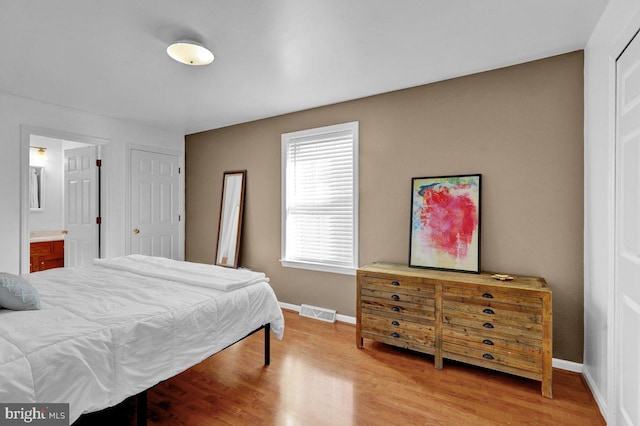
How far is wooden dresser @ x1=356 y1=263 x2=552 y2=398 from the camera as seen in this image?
2.21m

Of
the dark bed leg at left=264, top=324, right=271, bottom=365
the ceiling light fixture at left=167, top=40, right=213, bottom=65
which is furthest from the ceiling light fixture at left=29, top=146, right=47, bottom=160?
the dark bed leg at left=264, top=324, right=271, bottom=365

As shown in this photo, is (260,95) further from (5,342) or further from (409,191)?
(5,342)

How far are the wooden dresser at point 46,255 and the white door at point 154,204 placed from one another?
4.80 ft

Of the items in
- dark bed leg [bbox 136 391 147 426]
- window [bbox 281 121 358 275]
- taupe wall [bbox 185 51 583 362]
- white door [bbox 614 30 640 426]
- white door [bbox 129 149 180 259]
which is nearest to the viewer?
white door [bbox 614 30 640 426]

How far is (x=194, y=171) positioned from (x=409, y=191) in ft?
11.6

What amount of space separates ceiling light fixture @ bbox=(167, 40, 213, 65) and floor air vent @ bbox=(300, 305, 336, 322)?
2.83 m

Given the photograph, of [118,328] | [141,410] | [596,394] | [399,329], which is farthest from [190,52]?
[596,394]

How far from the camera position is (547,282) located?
2.56m

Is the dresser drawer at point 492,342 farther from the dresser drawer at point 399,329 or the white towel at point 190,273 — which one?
the white towel at point 190,273

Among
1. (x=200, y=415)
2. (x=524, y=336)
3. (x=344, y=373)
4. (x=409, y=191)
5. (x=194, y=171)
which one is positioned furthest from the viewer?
(x=194, y=171)

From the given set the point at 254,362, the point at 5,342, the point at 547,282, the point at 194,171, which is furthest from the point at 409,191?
the point at 194,171

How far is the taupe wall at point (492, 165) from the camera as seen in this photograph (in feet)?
8.20

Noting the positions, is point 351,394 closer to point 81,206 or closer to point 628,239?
point 628,239

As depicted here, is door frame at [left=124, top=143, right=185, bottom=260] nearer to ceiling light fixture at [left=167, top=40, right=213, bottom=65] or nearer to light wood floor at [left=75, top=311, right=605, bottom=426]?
ceiling light fixture at [left=167, top=40, right=213, bottom=65]
